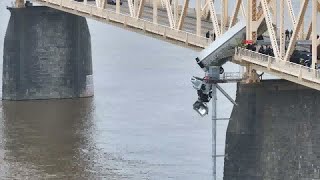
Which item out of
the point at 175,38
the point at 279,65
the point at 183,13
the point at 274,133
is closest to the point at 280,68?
the point at 279,65

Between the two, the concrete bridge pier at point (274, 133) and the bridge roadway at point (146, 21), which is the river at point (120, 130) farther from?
the concrete bridge pier at point (274, 133)

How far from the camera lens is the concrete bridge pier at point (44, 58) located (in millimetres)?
117000

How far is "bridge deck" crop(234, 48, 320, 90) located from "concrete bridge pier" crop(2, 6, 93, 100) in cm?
4082

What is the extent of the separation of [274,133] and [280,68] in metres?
2.72

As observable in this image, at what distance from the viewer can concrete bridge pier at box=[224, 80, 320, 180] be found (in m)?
72.6

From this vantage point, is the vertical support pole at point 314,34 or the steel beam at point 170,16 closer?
the vertical support pole at point 314,34

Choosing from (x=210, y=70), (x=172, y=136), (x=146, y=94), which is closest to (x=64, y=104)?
(x=146, y=94)

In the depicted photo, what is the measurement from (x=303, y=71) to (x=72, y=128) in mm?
32038

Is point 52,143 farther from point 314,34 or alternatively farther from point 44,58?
point 314,34

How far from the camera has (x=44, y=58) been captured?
117 meters

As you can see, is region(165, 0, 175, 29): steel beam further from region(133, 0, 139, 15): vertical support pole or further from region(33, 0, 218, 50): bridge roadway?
region(133, 0, 139, 15): vertical support pole

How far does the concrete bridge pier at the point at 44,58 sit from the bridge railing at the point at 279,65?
40960 millimetres

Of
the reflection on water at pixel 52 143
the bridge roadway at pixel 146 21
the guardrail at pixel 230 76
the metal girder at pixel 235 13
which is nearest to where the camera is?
the guardrail at pixel 230 76

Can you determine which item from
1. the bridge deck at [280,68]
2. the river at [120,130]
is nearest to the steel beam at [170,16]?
the river at [120,130]
